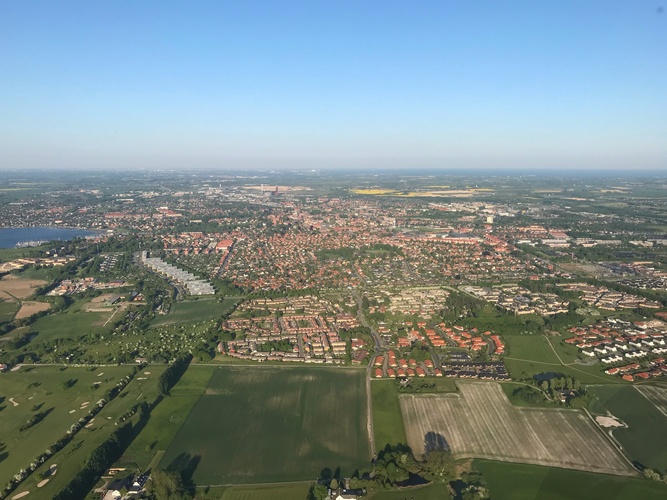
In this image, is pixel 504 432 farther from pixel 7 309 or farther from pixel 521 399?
pixel 7 309

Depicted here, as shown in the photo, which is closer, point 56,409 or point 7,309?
point 56,409

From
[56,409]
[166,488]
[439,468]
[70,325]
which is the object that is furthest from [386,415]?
[70,325]

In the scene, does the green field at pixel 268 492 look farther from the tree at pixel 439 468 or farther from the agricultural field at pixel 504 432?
the agricultural field at pixel 504 432

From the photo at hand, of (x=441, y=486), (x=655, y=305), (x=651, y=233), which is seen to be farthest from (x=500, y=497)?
(x=651, y=233)

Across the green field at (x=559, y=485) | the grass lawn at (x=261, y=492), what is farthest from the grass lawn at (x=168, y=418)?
the green field at (x=559, y=485)

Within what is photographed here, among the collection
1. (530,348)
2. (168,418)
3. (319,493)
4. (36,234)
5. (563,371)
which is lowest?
(168,418)
